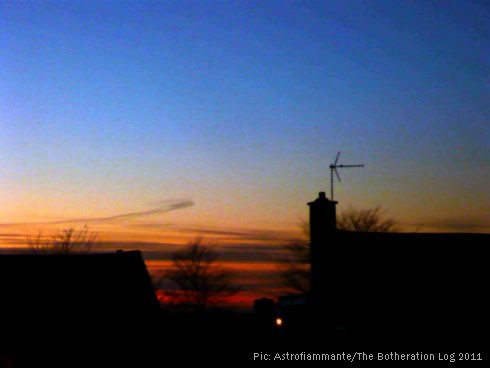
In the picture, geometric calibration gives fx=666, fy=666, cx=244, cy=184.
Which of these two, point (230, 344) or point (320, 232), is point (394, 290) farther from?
point (230, 344)

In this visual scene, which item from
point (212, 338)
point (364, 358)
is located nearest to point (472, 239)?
point (364, 358)

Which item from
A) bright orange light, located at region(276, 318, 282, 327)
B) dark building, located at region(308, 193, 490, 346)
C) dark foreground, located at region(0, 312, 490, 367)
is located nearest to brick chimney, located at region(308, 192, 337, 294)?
dark building, located at region(308, 193, 490, 346)

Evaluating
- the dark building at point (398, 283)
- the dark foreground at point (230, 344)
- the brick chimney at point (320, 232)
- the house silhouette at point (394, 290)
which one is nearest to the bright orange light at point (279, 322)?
the dark foreground at point (230, 344)

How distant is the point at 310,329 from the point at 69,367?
38.9ft

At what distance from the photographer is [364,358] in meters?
24.8

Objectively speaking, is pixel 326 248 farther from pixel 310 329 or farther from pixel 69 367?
pixel 69 367

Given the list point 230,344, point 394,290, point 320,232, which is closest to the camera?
point 394,290

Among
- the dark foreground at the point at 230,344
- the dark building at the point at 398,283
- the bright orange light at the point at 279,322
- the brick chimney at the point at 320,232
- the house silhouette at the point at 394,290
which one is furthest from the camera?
the bright orange light at the point at 279,322

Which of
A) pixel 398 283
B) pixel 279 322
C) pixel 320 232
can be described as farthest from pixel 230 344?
pixel 398 283

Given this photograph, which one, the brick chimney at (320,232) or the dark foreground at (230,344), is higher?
the brick chimney at (320,232)

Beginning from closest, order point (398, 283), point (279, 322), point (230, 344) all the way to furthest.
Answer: point (398, 283) → point (230, 344) → point (279, 322)

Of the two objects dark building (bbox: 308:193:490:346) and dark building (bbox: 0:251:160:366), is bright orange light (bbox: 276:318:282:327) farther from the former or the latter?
dark building (bbox: 308:193:490:346)

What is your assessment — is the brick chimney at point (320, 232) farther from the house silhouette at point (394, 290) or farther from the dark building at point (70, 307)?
the dark building at point (70, 307)

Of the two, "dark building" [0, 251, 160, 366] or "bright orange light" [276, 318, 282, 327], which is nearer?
"dark building" [0, 251, 160, 366]
